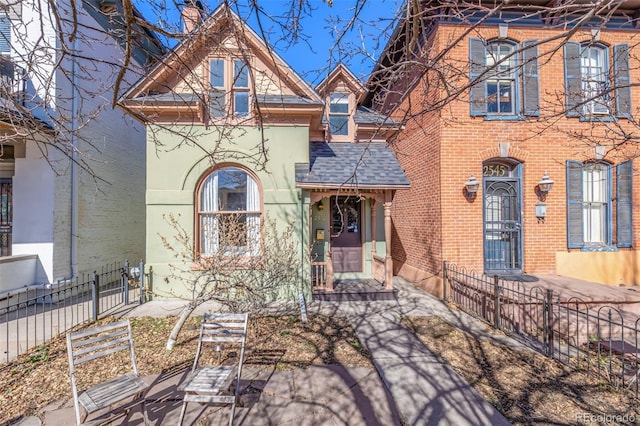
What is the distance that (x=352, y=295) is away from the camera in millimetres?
7699

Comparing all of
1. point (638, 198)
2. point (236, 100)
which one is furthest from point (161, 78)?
point (638, 198)

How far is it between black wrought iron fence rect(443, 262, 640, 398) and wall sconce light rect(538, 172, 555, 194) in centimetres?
280

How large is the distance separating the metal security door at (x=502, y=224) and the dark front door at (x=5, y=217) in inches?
515

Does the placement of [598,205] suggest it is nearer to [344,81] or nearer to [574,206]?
[574,206]

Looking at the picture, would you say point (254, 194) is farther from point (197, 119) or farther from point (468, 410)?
point (468, 410)

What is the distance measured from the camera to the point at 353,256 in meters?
9.18

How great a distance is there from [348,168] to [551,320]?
17.5 ft

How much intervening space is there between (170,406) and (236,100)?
6789 mm

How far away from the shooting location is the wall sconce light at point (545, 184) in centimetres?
779

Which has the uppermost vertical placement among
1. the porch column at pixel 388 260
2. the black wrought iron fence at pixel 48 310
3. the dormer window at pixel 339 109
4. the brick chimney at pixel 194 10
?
the dormer window at pixel 339 109

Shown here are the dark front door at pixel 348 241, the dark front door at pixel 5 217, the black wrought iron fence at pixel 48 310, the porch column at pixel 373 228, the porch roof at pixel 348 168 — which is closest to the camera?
the black wrought iron fence at pixel 48 310

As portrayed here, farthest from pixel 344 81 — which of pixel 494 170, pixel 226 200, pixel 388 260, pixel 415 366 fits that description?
pixel 415 366

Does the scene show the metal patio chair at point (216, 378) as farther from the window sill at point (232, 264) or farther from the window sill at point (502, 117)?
the window sill at point (502, 117)

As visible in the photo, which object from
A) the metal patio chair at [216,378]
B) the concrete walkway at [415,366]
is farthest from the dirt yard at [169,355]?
the metal patio chair at [216,378]
